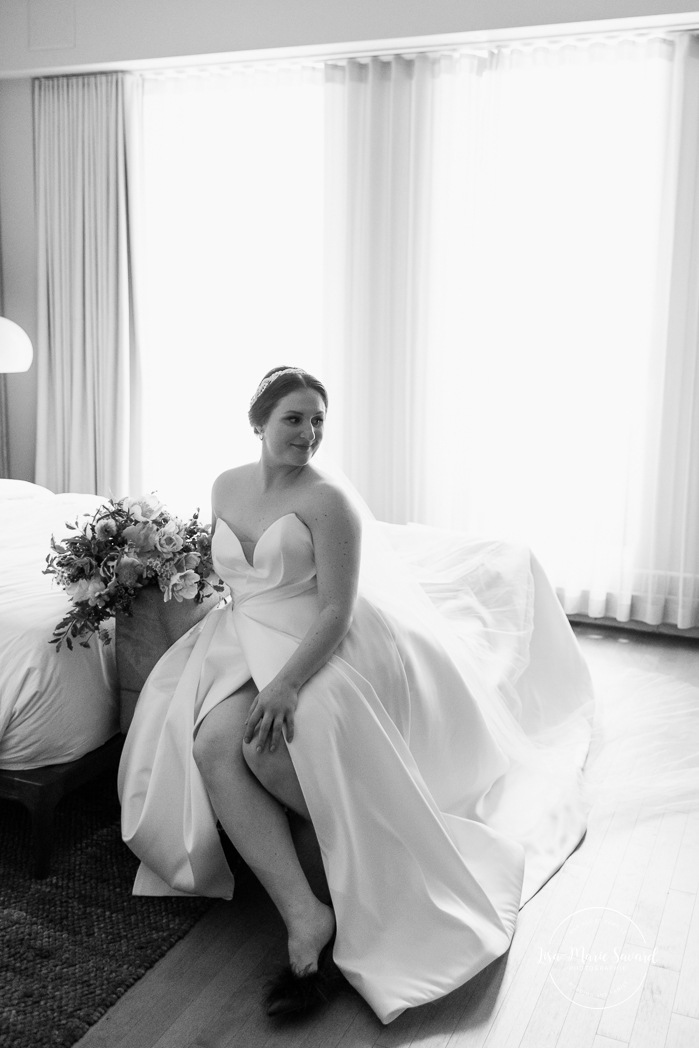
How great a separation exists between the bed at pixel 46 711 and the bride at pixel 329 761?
18 cm

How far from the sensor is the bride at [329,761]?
2.04 metres

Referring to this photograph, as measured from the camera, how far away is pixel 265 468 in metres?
2.51

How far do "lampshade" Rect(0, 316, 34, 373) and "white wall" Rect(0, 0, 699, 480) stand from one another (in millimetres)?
504

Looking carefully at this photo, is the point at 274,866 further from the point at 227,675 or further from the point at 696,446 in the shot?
the point at 696,446

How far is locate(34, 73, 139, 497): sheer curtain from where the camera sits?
5.36 metres

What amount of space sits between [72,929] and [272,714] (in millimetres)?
700

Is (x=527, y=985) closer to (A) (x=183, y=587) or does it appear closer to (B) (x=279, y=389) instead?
(A) (x=183, y=587)

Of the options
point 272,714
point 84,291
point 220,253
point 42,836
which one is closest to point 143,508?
point 272,714

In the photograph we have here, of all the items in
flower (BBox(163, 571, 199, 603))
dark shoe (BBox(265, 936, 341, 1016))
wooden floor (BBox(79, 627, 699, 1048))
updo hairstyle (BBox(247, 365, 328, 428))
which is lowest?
wooden floor (BBox(79, 627, 699, 1048))

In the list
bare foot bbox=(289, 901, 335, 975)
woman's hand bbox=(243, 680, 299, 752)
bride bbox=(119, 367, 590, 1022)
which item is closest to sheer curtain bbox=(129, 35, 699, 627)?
bride bbox=(119, 367, 590, 1022)

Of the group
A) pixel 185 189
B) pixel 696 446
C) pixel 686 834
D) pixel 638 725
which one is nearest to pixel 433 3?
pixel 185 189

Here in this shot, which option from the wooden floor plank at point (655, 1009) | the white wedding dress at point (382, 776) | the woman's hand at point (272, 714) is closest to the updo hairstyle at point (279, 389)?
the white wedding dress at point (382, 776)

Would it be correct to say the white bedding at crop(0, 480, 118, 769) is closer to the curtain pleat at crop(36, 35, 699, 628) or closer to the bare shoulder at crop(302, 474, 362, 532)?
the bare shoulder at crop(302, 474, 362, 532)

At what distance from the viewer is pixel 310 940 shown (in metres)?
2.01
